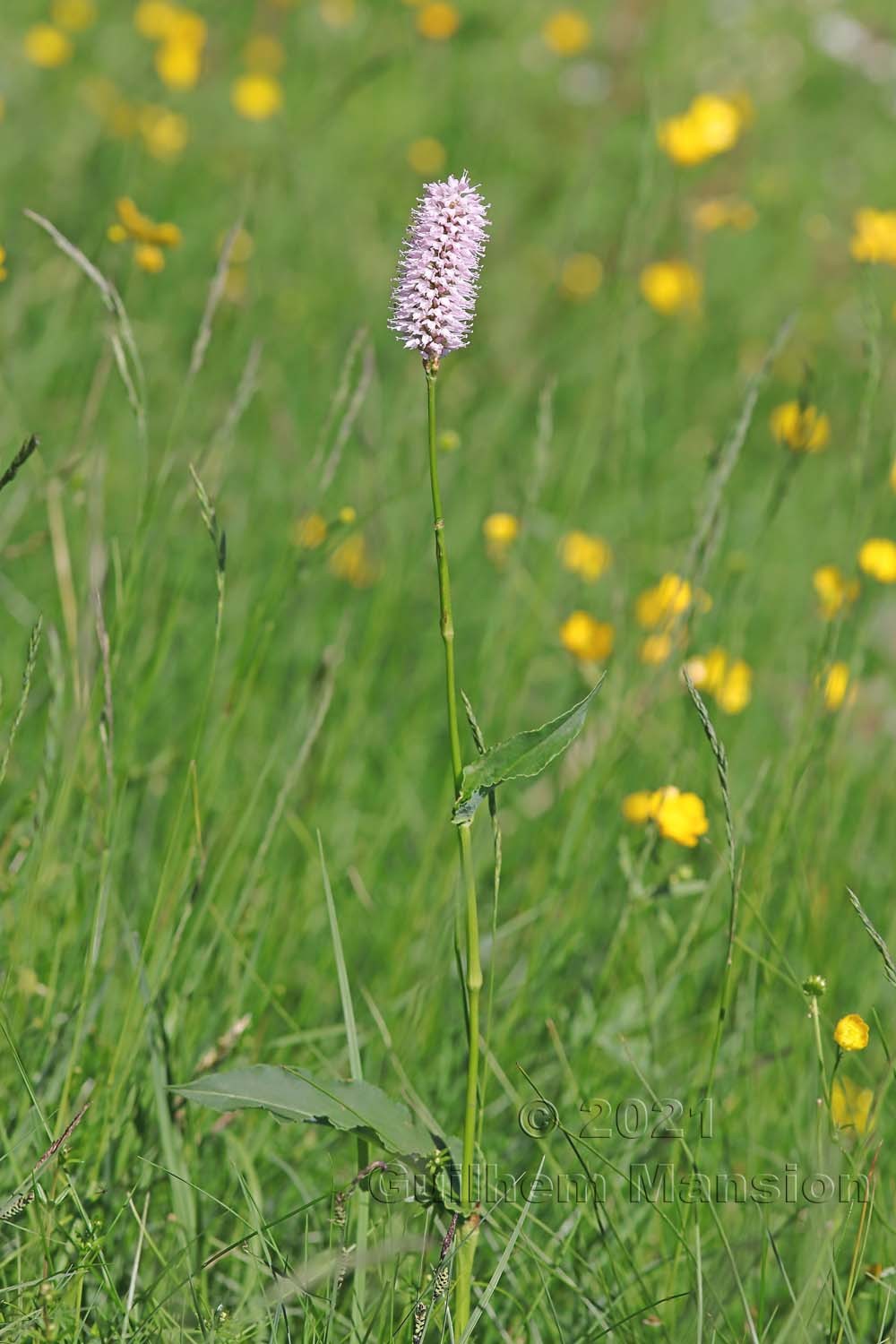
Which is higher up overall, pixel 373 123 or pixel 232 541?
pixel 373 123

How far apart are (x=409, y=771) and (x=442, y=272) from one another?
4.47 feet

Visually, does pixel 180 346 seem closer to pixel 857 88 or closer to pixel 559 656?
pixel 559 656

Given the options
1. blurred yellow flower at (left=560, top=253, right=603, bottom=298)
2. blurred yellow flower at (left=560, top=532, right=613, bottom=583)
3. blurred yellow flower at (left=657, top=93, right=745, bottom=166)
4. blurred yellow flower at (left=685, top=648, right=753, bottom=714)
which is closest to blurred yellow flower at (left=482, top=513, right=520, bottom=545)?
blurred yellow flower at (left=560, top=532, right=613, bottom=583)

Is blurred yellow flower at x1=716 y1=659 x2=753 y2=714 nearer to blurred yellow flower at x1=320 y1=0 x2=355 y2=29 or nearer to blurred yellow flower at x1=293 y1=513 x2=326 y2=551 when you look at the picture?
blurred yellow flower at x1=293 y1=513 x2=326 y2=551

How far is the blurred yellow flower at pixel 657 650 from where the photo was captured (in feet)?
5.73

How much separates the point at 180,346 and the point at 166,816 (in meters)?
1.63

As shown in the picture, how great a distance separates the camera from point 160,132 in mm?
3605

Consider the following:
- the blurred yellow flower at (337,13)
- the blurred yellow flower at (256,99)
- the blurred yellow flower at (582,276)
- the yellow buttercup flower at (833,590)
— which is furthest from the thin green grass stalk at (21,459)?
the blurred yellow flower at (337,13)

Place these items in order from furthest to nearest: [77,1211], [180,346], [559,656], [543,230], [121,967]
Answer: [543,230], [180,346], [559,656], [121,967], [77,1211]

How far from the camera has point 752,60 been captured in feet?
17.7

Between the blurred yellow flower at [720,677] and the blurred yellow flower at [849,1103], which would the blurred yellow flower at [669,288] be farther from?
the blurred yellow flower at [849,1103]

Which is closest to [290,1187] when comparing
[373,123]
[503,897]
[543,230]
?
[503,897]

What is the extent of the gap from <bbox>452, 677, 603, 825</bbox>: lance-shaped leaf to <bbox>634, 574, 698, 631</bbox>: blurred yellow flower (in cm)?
63

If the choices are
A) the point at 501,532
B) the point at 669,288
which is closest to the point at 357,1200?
the point at 501,532
